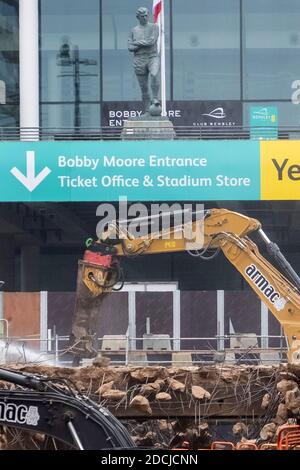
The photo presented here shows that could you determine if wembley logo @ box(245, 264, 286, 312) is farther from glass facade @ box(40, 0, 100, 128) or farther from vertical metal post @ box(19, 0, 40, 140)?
glass facade @ box(40, 0, 100, 128)

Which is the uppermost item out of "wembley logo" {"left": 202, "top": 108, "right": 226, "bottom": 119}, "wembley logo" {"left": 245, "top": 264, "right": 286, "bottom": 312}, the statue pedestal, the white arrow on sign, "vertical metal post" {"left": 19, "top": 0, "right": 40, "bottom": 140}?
"vertical metal post" {"left": 19, "top": 0, "right": 40, "bottom": 140}

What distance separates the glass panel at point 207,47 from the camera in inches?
1374

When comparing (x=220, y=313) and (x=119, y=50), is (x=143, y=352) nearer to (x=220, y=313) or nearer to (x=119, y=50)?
(x=220, y=313)

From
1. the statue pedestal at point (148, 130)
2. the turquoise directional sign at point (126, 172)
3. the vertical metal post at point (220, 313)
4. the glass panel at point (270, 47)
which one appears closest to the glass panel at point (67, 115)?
the statue pedestal at point (148, 130)

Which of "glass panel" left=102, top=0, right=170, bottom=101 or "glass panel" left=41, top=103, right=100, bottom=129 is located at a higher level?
"glass panel" left=102, top=0, right=170, bottom=101

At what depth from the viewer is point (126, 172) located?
2905 cm

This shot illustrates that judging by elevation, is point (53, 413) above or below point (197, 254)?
below

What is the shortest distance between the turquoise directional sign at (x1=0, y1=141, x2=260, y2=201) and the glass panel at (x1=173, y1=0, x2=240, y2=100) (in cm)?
618

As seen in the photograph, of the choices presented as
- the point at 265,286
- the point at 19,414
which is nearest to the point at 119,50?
the point at 265,286

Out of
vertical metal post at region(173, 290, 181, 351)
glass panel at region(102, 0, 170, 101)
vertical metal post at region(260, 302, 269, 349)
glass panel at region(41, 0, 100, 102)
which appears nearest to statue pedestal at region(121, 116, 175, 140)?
glass panel at region(102, 0, 170, 101)

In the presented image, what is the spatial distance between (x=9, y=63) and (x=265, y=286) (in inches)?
641

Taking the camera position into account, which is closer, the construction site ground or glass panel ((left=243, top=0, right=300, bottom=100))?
the construction site ground

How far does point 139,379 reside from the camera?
16.8m

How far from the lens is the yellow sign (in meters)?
29.0
